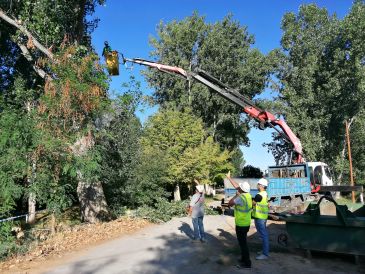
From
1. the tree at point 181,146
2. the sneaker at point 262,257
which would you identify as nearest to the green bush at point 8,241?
the sneaker at point 262,257

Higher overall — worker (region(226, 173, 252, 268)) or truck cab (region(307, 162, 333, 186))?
truck cab (region(307, 162, 333, 186))

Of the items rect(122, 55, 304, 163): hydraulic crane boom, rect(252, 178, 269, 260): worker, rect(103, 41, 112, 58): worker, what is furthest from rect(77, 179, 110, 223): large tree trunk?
rect(252, 178, 269, 260): worker

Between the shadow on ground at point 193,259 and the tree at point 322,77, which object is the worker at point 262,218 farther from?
the tree at point 322,77

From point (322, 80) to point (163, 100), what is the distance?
15.2m

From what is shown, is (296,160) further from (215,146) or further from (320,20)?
(320,20)

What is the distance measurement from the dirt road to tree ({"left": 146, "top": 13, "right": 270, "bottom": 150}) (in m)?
28.0

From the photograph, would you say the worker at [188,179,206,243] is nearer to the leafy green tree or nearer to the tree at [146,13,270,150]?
the leafy green tree

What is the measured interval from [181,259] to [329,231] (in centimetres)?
333

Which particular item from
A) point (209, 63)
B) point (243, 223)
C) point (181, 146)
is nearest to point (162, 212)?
point (243, 223)

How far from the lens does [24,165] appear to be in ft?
33.1

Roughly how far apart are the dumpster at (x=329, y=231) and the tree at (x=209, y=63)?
29.3 metres

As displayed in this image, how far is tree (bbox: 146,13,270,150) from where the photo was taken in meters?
39.2

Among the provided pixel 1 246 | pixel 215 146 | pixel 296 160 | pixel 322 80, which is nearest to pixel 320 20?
pixel 322 80

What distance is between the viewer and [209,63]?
129 ft
